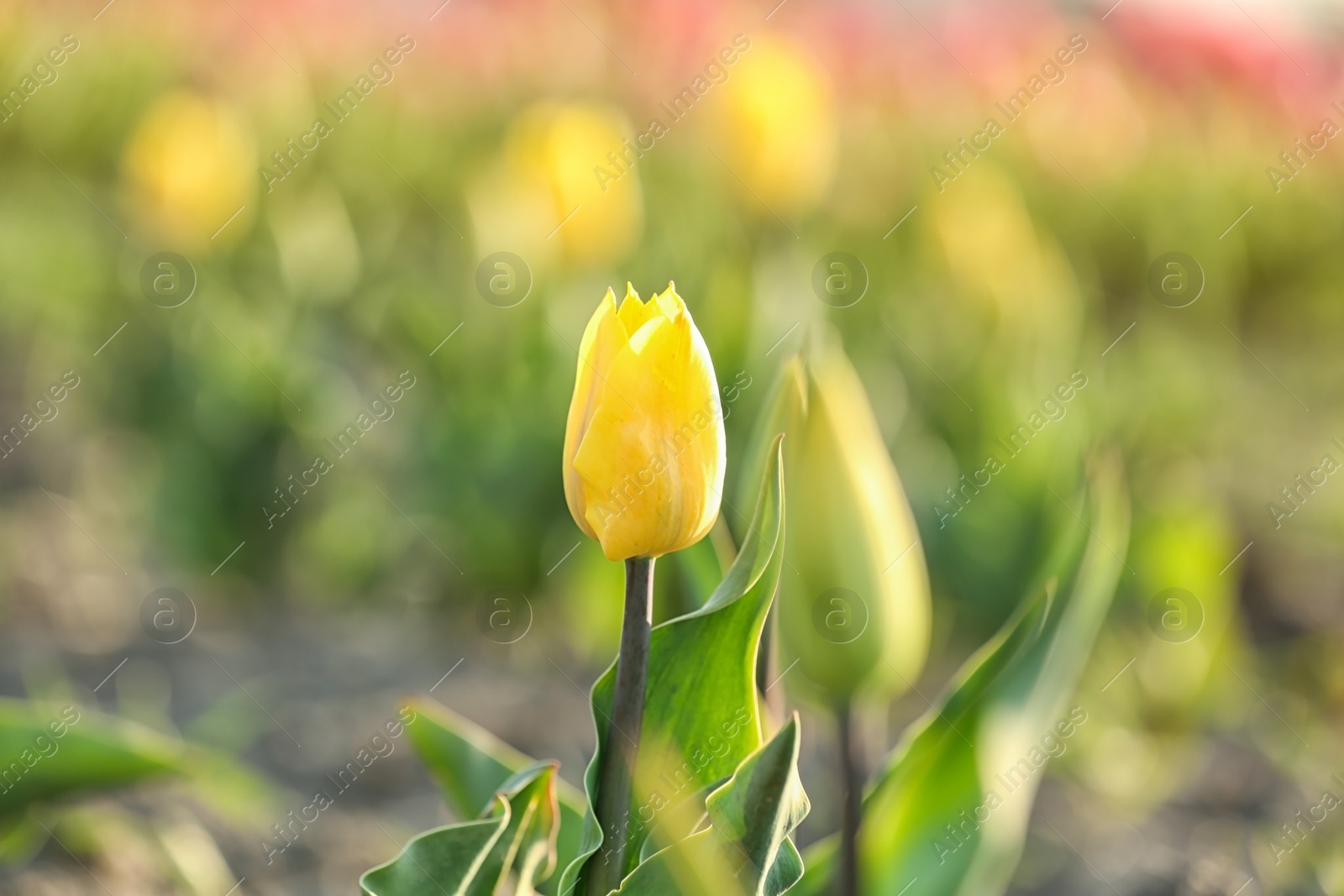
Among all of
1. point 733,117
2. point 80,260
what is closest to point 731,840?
point 733,117

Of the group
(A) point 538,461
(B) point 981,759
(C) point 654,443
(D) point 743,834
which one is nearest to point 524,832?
(D) point 743,834

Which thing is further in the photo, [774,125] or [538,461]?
[774,125]

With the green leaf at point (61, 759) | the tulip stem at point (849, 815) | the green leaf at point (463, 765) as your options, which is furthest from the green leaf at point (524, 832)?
the green leaf at point (61, 759)

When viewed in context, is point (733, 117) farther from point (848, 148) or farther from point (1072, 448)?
point (848, 148)

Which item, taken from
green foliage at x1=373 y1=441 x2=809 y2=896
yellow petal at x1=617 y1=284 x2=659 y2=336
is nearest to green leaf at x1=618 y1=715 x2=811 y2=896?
green foliage at x1=373 y1=441 x2=809 y2=896

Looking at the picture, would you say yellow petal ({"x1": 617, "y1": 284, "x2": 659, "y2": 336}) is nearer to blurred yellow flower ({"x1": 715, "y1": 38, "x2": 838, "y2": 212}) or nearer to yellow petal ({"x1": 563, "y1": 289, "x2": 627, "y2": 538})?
yellow petal ({"x1": 563, "y1": 289, "x2": 627, "y2": 538})

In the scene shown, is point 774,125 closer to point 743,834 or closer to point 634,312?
point 634,312

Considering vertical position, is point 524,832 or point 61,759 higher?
point 61,759
